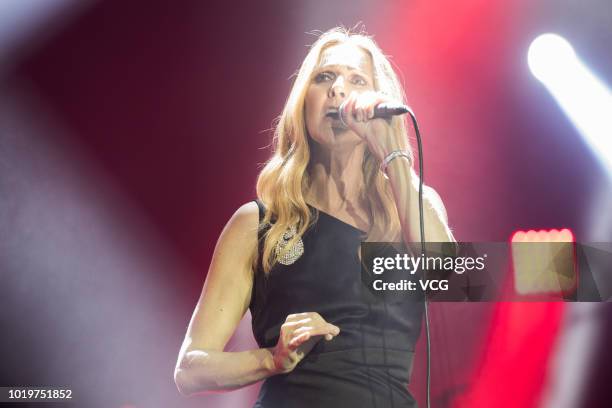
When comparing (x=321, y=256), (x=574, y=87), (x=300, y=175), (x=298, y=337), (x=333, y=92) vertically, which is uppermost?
(x=574, y=87)

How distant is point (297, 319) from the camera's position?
1.90 m

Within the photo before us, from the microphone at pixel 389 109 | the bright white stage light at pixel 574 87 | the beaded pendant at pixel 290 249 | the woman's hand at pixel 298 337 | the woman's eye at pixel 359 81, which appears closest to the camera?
the microphone at pixel 389 109

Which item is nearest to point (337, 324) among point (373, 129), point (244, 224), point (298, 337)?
point (298, 337)

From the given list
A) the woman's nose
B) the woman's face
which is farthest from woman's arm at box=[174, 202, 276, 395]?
the woman's nose

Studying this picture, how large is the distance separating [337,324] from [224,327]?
0.32 m

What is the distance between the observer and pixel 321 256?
2049 millimetres

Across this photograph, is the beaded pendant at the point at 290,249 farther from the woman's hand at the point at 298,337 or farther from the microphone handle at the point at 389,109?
the microphone handle at the point at 389,109

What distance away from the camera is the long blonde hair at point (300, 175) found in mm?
2066

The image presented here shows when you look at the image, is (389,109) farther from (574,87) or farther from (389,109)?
(574,87)

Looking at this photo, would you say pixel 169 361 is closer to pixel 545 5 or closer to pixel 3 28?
pixel 3 28

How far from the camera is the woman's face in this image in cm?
212

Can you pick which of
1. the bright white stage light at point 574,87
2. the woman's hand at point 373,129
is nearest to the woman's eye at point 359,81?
the woman's hand at point 373,129

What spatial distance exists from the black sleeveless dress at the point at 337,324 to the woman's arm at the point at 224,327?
4 cm

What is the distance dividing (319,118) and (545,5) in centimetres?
104
